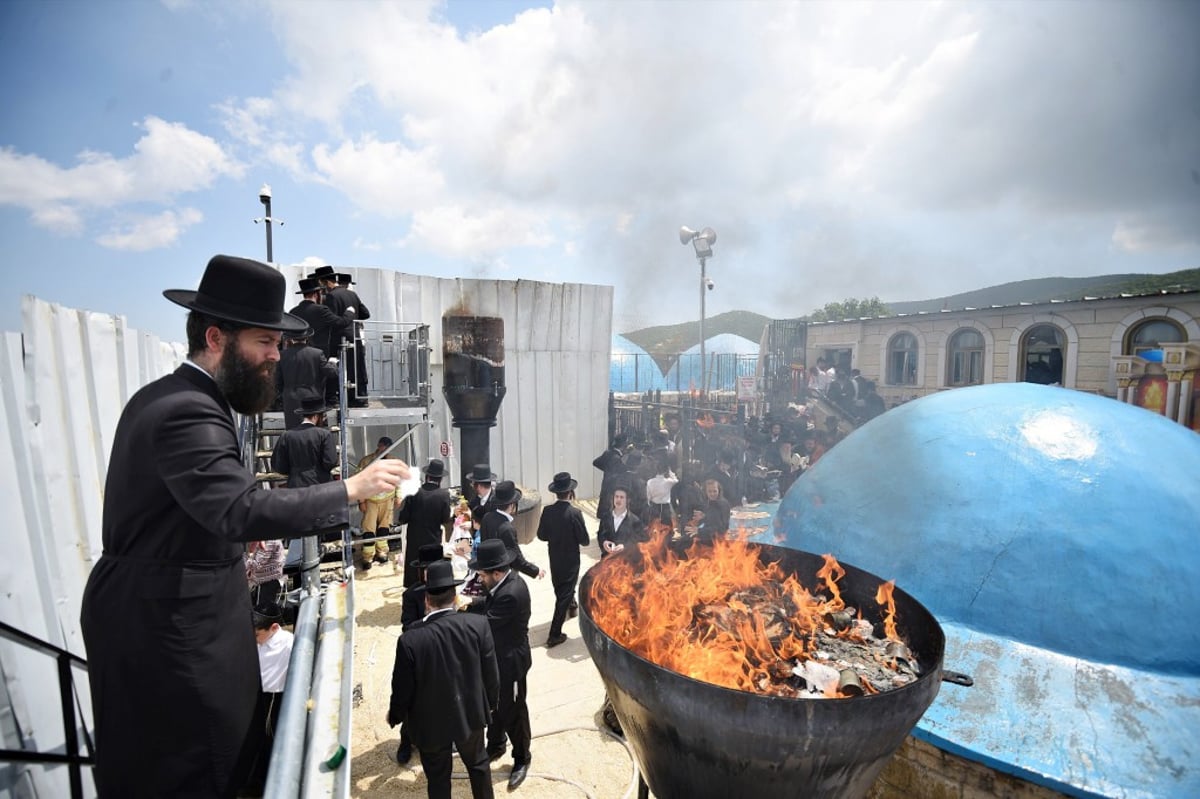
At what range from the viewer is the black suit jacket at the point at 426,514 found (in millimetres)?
7141

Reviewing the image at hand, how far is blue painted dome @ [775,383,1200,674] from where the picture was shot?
441cm

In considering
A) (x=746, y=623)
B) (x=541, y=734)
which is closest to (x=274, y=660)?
(x=541, y=734)

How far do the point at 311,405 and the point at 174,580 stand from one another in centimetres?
568

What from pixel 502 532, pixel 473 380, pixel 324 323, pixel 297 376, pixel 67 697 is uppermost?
pixel 324 323

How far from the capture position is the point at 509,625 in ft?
16.0

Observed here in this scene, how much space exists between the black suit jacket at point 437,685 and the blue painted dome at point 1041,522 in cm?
406

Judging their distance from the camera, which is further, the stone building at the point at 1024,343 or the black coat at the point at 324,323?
the stone building at the point at 1024,343

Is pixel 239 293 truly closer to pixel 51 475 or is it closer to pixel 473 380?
pixel 51 475

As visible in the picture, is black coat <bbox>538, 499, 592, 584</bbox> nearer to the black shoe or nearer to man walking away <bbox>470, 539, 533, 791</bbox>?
man walking away <bbox>470, 539, 533, 791</bbox>

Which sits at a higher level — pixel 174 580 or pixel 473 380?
pixel 473 380

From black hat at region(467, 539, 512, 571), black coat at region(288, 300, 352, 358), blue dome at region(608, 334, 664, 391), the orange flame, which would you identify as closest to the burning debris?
the orange flame

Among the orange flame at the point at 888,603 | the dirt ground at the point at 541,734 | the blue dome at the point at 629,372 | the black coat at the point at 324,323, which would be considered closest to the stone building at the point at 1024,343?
the blue dome at the point at 629,372

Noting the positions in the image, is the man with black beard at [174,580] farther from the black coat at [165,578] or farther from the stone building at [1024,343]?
the stone building at [1024,343]

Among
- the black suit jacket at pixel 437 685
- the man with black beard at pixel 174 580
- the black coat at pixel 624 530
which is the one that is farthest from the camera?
the black coat at pixel 624 530
